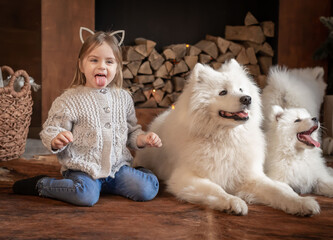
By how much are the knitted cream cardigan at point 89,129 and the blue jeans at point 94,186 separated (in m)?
0.05

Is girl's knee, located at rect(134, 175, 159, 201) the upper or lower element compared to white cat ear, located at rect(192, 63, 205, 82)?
lower

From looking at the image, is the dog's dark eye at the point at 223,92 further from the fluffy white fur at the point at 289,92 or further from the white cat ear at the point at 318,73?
the white cat ear at the point at 318,73

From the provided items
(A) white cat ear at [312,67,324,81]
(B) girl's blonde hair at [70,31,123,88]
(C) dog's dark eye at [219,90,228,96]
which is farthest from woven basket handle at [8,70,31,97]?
(A) white cat ear at [312,67,324,81]

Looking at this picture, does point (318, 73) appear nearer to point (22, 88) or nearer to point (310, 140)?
point (310, 140)

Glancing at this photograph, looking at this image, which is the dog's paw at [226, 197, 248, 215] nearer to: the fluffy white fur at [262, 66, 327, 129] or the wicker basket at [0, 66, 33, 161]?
the fluffy white fur at [262, 66, 327, 129]

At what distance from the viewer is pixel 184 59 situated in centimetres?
396

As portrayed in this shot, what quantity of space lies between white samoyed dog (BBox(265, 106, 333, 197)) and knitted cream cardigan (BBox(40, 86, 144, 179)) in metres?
0.91

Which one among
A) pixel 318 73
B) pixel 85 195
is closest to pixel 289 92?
pixel 318 73

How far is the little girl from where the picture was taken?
1652 millimetres

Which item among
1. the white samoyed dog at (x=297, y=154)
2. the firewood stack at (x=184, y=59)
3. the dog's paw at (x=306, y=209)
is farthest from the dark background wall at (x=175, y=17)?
the dog's paw at (x=306, y=209)

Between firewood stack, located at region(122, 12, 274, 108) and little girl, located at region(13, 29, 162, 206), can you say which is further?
firewood stack, located at region(122, 12, 274, 108)

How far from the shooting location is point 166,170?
203cm

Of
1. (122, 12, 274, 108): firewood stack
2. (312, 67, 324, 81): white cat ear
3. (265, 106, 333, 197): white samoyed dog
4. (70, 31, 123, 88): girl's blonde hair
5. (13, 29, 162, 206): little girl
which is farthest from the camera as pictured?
(122, 12, 274, 108): firewood stack

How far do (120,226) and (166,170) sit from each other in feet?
2.28
